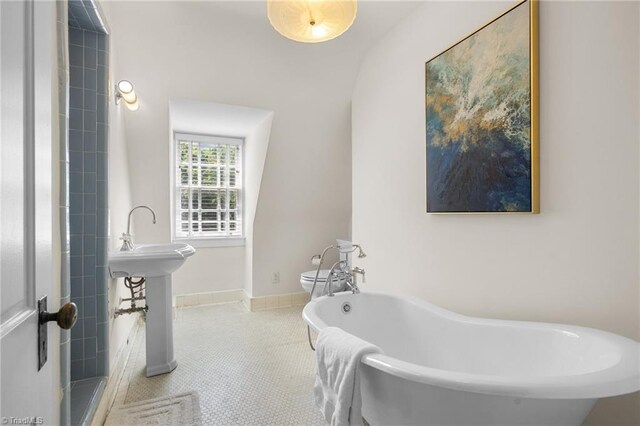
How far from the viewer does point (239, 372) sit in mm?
2246

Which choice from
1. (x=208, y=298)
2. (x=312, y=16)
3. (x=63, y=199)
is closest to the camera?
(x=63, y=199)

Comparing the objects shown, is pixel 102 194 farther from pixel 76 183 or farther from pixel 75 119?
pixel 75 119

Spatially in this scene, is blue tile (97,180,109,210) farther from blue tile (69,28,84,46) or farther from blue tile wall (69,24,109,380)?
blue tile (69,28,84,46)

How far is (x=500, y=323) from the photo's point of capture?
150 cm

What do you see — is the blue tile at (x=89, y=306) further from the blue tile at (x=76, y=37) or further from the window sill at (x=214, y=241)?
the window sill at (x=214, y=241)

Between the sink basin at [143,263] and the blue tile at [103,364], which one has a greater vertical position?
the sink basin at [143,263]

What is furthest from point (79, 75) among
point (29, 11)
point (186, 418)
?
point (186, 418)

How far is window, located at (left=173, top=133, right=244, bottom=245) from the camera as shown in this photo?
3.87m

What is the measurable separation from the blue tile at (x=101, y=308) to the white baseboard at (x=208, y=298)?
6.36 ft

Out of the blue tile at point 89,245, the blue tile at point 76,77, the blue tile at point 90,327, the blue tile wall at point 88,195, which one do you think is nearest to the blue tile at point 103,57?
the blue tile wall at point 88,195

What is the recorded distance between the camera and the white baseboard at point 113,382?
5.47ft

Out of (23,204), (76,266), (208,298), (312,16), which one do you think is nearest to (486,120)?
(312,16)

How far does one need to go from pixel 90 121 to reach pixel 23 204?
1473 millimetres

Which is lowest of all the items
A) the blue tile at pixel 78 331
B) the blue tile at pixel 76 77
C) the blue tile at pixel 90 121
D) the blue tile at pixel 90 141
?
the blue tile at pixel 78 331
